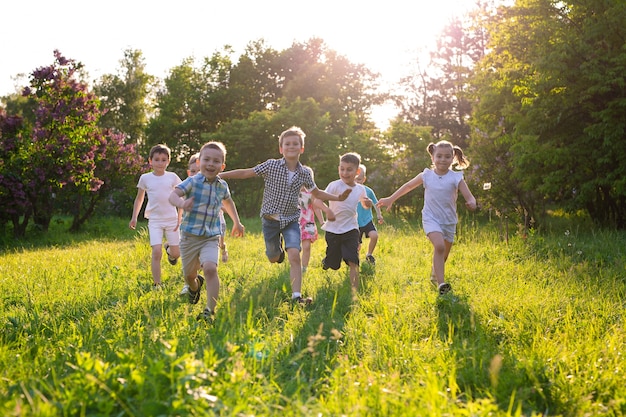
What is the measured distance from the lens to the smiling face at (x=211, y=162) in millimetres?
5488

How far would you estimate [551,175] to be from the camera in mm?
12336

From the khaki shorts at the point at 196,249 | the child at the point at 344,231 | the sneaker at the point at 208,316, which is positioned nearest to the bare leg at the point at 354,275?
the child at the point at 344,231

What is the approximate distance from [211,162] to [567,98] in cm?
987

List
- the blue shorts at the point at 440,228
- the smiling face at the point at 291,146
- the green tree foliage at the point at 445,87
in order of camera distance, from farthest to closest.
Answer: the green tree foliage at the point at 445,87
the blue shorts at the point at 440,228
the smiling face at the point at 291,146

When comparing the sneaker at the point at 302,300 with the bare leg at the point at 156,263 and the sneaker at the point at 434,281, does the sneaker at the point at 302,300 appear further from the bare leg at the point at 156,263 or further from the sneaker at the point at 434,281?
the bare leg at the point at 156,263

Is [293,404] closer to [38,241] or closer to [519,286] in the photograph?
[519,286]

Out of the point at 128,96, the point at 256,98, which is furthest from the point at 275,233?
the point at 128,96

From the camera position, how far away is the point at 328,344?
421 cm

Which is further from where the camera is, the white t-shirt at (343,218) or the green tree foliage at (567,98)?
the green tree foliage at (567,98)

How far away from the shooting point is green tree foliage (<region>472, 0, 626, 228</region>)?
38.6ft

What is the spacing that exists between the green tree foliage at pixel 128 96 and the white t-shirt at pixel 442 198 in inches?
1606

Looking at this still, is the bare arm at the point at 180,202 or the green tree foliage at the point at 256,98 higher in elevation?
the green tree foliage at the point at 256,98

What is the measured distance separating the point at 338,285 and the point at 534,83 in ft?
26.7

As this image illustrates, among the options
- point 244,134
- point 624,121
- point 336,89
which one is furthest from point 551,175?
point 336,89
